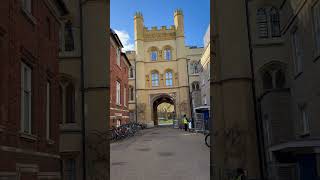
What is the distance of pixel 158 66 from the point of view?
52.4m

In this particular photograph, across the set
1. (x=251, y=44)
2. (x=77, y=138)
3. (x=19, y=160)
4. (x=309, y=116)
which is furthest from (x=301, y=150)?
(x=77, y=138)

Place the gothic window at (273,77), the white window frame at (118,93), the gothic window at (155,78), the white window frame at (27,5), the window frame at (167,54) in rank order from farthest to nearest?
the window frame at (167,54)
the gothic window at (155,78)
the white window frame at (118,93)
the gothic window at (273,77)
the white window frame at (27,5)

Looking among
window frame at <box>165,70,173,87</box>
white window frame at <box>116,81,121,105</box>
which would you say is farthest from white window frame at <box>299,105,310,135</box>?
window frame at <box>165,70,173,87</box>

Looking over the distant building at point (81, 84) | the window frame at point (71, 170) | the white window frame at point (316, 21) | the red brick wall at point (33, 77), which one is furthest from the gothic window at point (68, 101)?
the white window frame at point (316, 21)

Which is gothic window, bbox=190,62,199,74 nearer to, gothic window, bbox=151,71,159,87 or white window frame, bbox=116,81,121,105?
gothic window, bbox=151,71,159,87

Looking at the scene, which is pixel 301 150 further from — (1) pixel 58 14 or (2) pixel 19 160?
(1) pixel 58 14

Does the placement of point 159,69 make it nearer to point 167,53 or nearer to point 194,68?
point 167,53

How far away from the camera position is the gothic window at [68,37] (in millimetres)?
17109

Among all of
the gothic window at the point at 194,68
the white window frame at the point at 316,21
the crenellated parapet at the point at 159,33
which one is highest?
the crenellated parapet at the point at 159,33

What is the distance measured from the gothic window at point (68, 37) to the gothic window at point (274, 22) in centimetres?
692

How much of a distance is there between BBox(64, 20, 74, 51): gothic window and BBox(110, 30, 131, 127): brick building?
12365 mm

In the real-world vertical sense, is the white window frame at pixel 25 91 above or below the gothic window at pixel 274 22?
below

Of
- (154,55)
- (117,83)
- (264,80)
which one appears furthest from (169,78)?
(264,80)

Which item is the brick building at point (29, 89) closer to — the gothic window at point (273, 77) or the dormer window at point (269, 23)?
the dormer window at point (269, 23)
